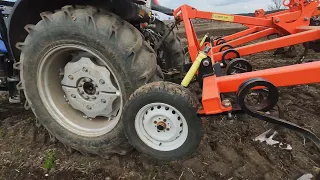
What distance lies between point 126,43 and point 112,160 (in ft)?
3.29

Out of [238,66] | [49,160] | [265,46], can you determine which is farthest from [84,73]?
[265,46]

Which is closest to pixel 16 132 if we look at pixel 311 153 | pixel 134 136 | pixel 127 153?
pixel 127 153

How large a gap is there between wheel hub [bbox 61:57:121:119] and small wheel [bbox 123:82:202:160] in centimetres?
45

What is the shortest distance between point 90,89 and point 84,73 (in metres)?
0.15

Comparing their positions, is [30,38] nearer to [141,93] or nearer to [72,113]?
[72,113]

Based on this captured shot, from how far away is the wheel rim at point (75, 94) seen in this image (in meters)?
2.25

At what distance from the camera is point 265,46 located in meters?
3.74

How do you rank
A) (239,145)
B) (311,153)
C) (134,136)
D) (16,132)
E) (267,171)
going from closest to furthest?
(134,136) → (267,171) → (311,153) → (239,145) → (16,132)

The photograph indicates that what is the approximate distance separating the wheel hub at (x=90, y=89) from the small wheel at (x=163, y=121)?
0.45 m

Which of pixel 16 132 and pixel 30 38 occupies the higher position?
pixel 30 38

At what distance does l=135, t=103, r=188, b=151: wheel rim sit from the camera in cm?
180

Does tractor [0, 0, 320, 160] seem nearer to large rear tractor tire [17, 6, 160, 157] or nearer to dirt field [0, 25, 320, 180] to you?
large rear tractor tire [17, 6, 160, 157]

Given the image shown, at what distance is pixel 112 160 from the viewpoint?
239 centimetres

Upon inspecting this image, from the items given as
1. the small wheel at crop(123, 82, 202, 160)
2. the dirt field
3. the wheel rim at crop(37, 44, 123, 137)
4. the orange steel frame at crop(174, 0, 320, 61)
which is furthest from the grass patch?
the orange steel frame at crop(174, 0, 320, 61)
